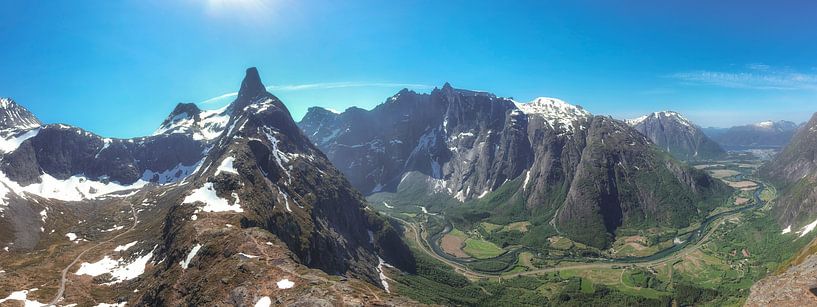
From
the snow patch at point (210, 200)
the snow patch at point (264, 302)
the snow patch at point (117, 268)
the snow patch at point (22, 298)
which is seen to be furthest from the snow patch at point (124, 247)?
the snow patch at point (264, 302)

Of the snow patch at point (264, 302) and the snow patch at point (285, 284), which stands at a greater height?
the snow patch at point (285, 284)

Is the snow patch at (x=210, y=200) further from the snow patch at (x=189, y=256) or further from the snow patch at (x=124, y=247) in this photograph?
the snow patch at (x=189, y=256)

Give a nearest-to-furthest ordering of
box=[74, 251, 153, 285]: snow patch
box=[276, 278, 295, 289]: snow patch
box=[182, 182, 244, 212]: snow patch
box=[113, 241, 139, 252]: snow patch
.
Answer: box=[276, 278, 295, 289]: snow patch, box=[74, 251, 153, 285]: snow patch, box=[182, 182, 244, 212]: snow patch, box=[113, 241, 139, 252]: snow patch

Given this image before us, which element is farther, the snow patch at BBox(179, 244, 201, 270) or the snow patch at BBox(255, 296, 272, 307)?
the snow patch at BBox(179, 244, 201, 270)

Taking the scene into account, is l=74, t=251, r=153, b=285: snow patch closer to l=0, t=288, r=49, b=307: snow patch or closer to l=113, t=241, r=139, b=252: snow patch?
l=113, t=241, r=139, b=252: snow patch

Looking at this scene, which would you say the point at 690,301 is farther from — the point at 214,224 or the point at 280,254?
the point at 214,224

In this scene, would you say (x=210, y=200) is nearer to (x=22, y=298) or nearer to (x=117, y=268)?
(x=117, y=268)

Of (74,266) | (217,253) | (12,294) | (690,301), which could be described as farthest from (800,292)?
(74,266)

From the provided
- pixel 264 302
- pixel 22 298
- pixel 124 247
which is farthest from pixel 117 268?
pixel 264 302

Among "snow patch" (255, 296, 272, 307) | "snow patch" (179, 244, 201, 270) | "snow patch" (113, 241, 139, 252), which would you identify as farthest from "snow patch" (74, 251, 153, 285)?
"snow patch" (255, 296, 272, 307)

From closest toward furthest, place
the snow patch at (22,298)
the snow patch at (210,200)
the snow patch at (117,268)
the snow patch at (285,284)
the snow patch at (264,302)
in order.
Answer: the snow patch at (264,302) → the snow patch at (285,284) → the snow patch at (22,298) → the snow patch at (117,268) → the snow patch at (210,200)

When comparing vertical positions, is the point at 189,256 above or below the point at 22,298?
above
